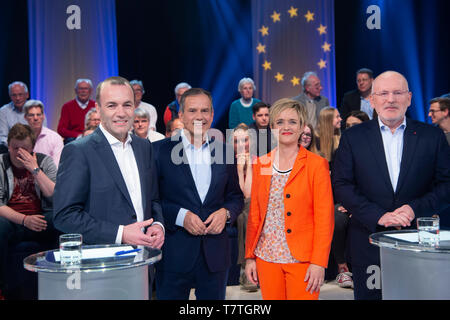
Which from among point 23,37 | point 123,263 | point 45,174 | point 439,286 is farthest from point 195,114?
point 23,37

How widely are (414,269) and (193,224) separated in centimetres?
109

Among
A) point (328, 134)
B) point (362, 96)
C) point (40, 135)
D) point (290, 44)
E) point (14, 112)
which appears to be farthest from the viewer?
point (290, 44)

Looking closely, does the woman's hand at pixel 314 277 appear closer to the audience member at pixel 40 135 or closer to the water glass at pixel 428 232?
the water glass at pixel 428 232

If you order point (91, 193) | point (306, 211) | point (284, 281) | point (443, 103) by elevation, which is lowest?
point (284, 281)

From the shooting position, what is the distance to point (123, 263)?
1782 millimetres

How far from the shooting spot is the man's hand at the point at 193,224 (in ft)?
8.41

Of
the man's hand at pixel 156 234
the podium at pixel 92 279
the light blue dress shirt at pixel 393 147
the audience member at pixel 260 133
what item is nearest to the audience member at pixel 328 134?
the audience member at pixel 260 133

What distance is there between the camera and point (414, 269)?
1.94 metres

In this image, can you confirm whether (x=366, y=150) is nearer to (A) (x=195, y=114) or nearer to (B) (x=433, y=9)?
(A) (x=195, y=114)

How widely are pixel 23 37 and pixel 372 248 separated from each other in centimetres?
721

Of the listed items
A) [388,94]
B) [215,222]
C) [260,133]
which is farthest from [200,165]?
Result: [260,133]

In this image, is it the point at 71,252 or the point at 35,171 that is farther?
the point at 35,171

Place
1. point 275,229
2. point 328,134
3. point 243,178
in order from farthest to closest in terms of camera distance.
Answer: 1. point 328,134
2. point 243,178
3. point 275,229

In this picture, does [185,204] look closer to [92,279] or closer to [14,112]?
[92,279]
